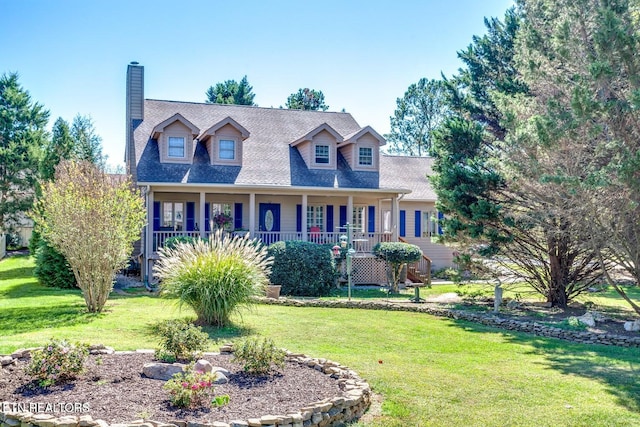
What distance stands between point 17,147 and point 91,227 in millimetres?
23367

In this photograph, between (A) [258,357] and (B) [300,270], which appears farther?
(B) [300,270]

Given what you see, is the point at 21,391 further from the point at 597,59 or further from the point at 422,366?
the point at 597,59

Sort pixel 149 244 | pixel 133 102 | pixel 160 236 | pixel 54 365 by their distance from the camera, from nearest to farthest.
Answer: pixel 54 365 → pixel 149 244 → pixel 160 236 → pixel 133 102

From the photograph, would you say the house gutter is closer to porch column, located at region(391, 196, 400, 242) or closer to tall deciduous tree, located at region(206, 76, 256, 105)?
porch column, located at region(391, 196, 400, 242)

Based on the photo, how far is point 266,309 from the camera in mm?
12961

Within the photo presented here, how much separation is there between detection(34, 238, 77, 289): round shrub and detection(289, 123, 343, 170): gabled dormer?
9317mm

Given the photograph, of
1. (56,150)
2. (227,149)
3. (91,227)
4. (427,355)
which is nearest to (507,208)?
(427,355)

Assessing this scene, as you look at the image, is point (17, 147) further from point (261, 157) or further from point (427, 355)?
point (427, 355)

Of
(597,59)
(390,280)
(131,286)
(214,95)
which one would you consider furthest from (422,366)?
(214,95)

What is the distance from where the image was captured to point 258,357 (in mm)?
6562

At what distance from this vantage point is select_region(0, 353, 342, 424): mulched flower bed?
519 cm

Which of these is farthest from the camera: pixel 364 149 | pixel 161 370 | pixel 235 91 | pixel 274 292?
pixel 235 91

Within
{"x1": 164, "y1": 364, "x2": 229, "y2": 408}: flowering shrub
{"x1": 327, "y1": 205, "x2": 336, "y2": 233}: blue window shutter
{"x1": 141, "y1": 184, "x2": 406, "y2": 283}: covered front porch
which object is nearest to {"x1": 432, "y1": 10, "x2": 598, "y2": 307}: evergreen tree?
{"x1": 141, "y1": 184, "x2": 406, "y2": 283}: covered front porch

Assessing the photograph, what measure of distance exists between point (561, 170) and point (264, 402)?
7829 mm
